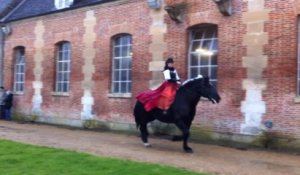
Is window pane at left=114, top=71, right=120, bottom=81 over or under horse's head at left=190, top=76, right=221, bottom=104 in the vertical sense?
over

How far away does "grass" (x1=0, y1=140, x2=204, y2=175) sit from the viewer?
27.1 feet

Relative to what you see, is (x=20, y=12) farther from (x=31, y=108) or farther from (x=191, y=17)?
(x=191, y=17)

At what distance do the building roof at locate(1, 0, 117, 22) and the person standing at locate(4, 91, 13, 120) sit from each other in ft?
11.2

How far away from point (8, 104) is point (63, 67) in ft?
12.4

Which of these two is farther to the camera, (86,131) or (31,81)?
(31,81)

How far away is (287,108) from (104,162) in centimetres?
536

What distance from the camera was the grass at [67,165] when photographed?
825 cm

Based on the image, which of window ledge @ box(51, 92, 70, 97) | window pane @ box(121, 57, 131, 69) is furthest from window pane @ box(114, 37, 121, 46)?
window ledge @ box(51, 92, 70, 97)

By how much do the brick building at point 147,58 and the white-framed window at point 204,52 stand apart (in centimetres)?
3

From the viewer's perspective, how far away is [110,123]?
17141 millimetres

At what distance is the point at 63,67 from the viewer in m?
19.9

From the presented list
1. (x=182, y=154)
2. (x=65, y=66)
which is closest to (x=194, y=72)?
(x=182, y=154)

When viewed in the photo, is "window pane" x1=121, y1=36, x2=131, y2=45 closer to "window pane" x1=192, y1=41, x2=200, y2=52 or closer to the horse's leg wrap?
"window pane" x1=192, y1=41, x2=200, y2=52

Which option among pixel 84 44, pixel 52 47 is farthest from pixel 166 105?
pixel 52 47
